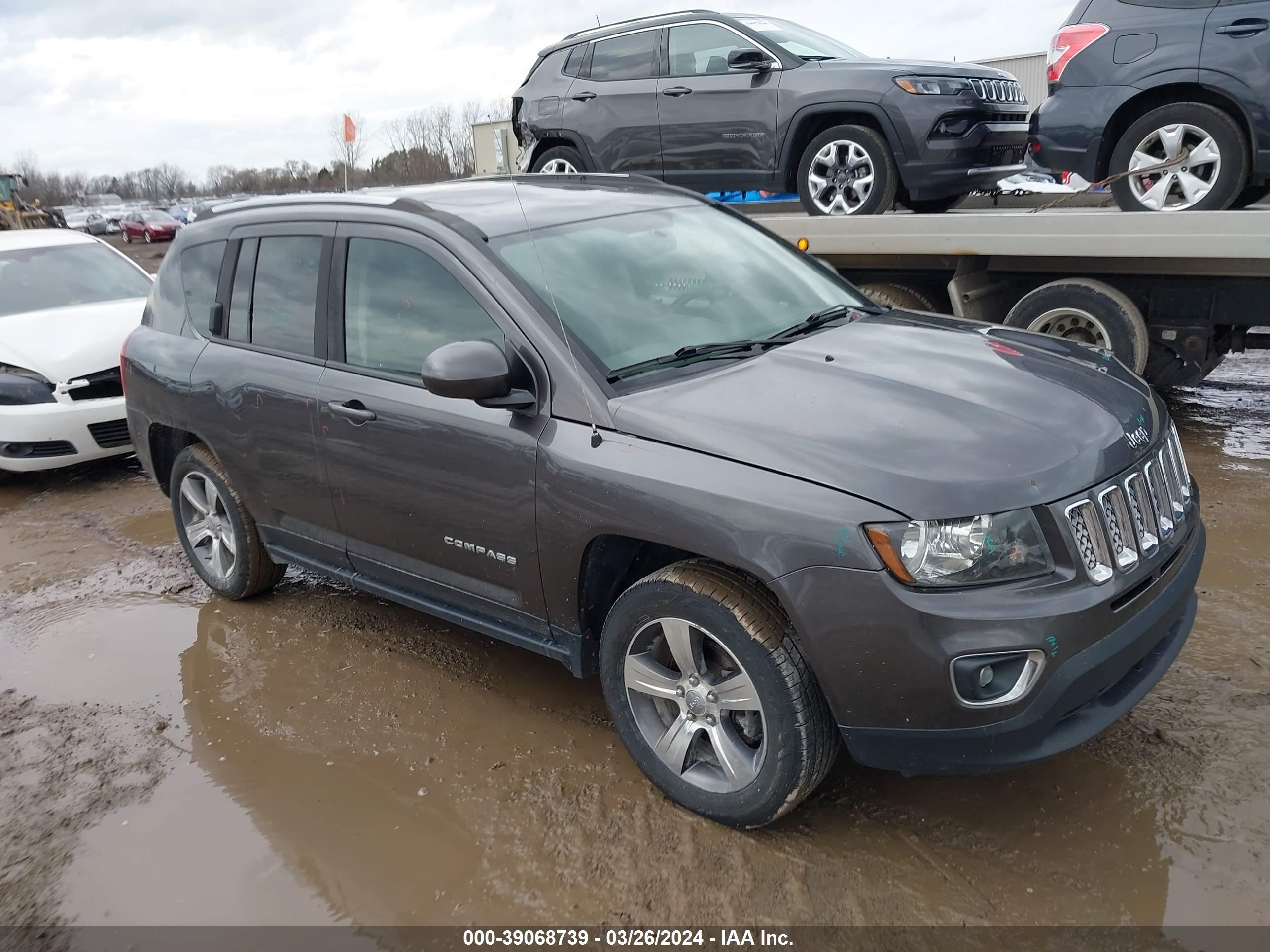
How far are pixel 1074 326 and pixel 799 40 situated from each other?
3.19 metres

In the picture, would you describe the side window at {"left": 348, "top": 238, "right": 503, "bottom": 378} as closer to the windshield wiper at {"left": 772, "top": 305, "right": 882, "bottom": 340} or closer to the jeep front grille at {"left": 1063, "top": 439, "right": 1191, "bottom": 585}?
the windshield wiper at {"left": 772, "top": 305, "right": 882, "bottom": 340}

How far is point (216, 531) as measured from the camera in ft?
15.8

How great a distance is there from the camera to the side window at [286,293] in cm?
392

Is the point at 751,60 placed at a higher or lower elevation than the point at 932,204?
higher

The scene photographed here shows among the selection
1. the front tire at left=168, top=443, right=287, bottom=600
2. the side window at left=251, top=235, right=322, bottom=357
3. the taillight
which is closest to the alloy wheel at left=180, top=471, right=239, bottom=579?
the front tire at left=168, top=443, right=287, bottom=600

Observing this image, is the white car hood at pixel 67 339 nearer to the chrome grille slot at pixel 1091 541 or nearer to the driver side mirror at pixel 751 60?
the driver side mirror at pixel 751 60

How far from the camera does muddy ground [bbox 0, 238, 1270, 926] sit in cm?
270

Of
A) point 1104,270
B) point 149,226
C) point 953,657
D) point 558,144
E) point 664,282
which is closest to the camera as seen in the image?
point 953,657

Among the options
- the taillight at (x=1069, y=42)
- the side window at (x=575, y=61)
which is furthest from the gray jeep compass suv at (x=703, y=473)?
the side window at (x=575, y=61)

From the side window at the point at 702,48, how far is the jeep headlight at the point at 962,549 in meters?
5.95

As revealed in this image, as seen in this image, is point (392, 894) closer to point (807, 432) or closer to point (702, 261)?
point (807, 432)

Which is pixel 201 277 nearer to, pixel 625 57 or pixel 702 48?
pixel 702 48

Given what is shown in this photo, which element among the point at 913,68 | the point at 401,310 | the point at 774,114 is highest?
the point at 913,68

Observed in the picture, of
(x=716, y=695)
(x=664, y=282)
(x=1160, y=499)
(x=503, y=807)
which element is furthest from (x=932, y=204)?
(x=503, y=807)
